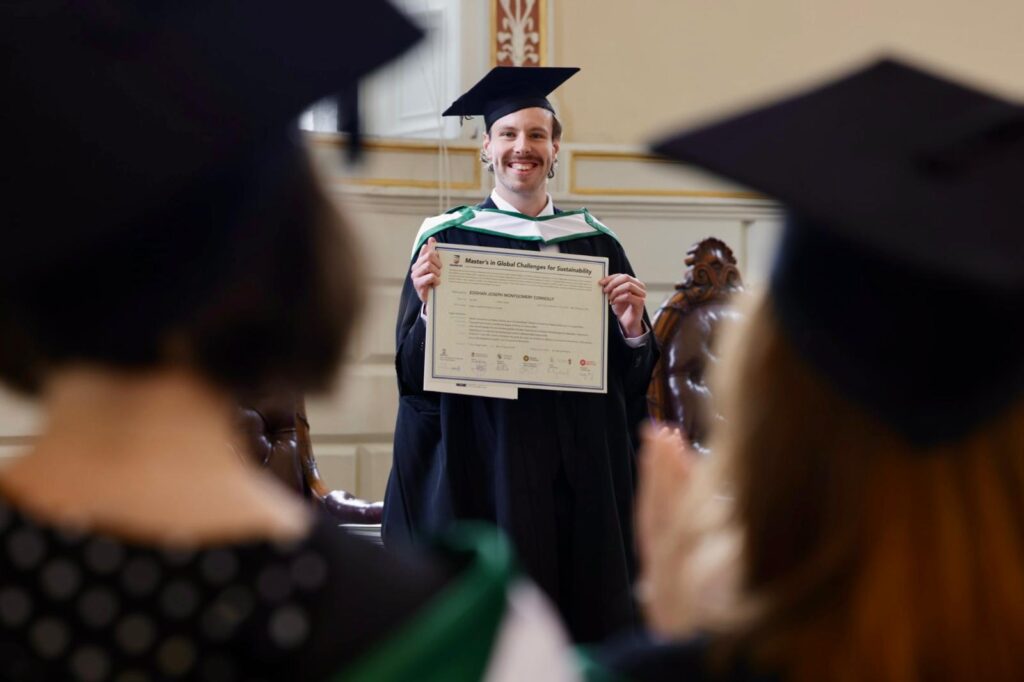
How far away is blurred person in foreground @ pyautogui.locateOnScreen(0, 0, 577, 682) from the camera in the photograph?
0.85 meters

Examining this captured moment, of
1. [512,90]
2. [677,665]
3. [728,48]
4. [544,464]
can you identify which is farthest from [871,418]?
[728,48]

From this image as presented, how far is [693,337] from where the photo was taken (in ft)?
15.5

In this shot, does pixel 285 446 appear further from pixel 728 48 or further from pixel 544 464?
pixel 728 48

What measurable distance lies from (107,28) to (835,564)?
63 centimetres

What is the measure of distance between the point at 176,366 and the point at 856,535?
0.49 metres

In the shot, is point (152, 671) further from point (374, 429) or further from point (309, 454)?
point (374, 429)

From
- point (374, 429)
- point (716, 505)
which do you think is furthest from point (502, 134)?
point (716, 505)

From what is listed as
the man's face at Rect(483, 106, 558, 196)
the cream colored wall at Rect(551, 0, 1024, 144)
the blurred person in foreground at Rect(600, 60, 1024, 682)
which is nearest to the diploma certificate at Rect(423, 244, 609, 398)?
the man's face at Rect(483, 106, 558, 196)

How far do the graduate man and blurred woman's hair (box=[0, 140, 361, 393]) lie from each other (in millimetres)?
3409

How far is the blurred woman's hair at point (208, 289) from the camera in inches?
35.0

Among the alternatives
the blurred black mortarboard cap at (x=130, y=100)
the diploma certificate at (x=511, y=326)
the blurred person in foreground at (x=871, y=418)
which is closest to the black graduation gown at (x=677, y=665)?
the blurred person in foreground at (x=871, y=418)

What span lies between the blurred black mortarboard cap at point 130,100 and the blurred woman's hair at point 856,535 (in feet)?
1.33

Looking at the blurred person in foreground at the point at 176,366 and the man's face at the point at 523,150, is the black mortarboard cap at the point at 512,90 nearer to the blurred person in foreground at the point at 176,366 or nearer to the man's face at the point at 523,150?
the man's face at the point at 523,150

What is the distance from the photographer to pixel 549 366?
14.4ft
